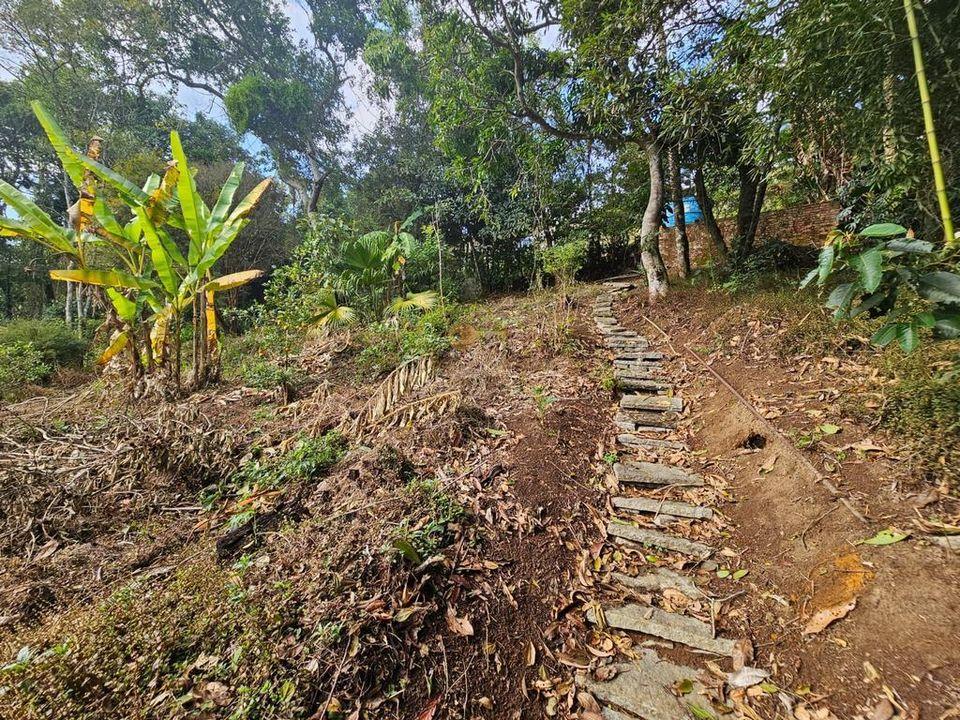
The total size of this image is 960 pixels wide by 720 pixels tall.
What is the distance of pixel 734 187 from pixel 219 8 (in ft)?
69.7

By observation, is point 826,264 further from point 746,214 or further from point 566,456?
point 746,214

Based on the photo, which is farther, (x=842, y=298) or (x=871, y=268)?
(x=842, y=298)

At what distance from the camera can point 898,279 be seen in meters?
1.73

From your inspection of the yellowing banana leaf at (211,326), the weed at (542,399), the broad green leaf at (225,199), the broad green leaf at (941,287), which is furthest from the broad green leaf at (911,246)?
the yellowing banana leaf at (211,326)

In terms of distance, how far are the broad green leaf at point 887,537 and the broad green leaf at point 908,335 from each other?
0.85 metres

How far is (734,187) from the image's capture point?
6566mm

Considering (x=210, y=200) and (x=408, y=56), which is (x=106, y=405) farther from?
(x=408, y=56)

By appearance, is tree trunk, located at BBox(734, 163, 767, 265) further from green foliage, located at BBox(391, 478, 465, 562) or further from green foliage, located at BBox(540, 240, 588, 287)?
green foliage, located at BBox(391, 478, 465, 562)

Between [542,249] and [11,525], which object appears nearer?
[11,525]

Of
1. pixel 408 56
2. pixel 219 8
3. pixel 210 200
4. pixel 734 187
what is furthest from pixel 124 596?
pixel 219 8

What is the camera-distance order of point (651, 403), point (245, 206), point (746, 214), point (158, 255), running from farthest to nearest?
1. point (746, 214)
2. point (245, 206)
3. point (158, 255)
4. point (651, 403)

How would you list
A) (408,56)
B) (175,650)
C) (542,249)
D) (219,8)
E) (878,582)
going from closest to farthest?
(175,650) → (878,582) → (542,249) → (408,56) → (219,8)

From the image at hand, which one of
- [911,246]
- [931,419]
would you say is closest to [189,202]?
[911,246]

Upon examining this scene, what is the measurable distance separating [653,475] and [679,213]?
590 centimetres
